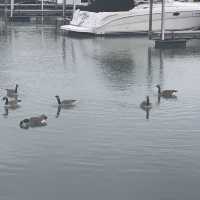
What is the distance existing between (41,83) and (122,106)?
8621 millimetres

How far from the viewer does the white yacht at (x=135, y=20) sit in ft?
225

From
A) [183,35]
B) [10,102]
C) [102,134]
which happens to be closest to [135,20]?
[183,35]

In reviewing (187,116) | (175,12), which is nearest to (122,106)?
(187,116)

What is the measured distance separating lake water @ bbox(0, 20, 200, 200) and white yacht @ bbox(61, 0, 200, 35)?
→ 70.2 ft

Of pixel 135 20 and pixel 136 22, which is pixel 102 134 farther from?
pixel 135 20

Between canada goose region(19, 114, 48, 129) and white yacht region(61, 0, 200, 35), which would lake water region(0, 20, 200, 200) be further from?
white yacht region(61, 0, 200, 35)

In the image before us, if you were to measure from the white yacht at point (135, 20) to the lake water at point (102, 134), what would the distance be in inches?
843

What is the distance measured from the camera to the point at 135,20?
228ft

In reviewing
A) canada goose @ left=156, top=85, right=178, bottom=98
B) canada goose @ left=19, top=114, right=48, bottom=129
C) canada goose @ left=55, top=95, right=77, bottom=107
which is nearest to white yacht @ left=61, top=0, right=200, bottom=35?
canada goose @ left=156, top=85, right=178, bottom=98

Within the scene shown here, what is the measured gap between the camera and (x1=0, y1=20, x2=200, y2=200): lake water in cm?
1934

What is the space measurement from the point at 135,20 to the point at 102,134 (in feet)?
150

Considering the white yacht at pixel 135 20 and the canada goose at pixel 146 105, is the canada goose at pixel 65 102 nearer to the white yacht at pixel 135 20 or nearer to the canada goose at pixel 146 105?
the canada goose at pixel 146 105

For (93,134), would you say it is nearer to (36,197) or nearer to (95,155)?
(95,155)

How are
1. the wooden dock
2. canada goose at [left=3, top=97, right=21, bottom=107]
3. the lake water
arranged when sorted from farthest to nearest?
the wooden dock < canada goose at [left=3, top=97, right=21, bottom=107] < the lake water
